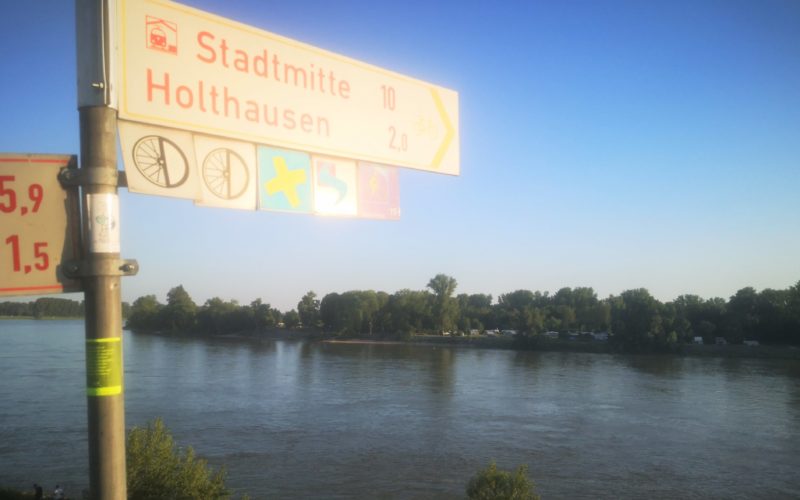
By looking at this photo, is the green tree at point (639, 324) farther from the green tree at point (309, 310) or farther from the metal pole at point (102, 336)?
the metal pole at point (102, 336)

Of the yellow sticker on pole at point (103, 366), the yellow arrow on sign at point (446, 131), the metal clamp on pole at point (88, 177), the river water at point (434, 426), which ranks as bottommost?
the river water at point (434, 426)

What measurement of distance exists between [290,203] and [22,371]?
1720 inches

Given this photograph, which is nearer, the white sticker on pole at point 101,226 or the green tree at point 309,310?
the white sticker on pole at point 101,226

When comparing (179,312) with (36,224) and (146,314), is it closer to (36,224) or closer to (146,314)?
(146,314)

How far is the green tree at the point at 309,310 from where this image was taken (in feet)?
267

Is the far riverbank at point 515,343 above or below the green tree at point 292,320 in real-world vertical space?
below

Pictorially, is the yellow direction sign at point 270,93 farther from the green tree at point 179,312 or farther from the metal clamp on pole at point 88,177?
the green tree at point 179,312

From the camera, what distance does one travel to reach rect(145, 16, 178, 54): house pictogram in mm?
1868

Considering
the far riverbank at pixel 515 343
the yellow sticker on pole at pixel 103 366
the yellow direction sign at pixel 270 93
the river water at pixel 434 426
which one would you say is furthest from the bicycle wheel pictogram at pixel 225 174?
the far riverbank at pixel 515 343

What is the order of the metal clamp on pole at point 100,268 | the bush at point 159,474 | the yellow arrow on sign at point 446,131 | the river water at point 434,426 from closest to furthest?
1. the metal clamp on pole at point 100,268
2. the yellow arrow on sign at point 446,131
3. the bush at point 159,474
4. the river water at point 434,426

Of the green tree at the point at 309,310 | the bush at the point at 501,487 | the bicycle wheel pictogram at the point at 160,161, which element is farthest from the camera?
the green tree at the point at 309,310

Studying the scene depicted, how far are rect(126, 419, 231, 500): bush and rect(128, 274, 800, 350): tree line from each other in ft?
163

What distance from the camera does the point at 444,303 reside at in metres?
72.9

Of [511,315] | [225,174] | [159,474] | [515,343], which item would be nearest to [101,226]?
[225,174]
